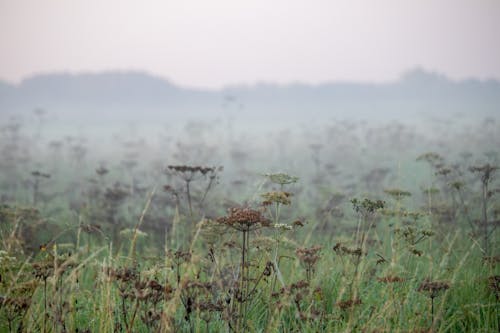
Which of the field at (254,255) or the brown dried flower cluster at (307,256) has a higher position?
the brown dried flower cluster at (307,256)

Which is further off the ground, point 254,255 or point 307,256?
point 307,256

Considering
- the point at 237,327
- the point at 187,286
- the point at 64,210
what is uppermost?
the point at 187,286

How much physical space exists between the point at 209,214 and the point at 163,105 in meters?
69.1

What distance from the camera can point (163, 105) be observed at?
76250 millimetres

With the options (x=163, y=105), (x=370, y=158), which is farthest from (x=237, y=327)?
(x=163, y=105)

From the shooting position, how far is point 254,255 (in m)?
6.76

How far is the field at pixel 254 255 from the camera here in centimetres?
385

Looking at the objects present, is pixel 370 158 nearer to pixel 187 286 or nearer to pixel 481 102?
pixel 187 286

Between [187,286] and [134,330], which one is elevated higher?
[187,286]

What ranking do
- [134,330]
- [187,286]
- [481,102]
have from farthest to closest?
[481,102] < [134,330] < [187,286]

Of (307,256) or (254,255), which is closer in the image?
(307,256)

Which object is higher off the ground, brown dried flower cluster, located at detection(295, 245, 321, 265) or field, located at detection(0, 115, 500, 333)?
brown dried flower cluster, located at detection(295, 245, 321, 265)

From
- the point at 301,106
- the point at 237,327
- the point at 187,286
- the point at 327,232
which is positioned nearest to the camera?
the point at 187,286

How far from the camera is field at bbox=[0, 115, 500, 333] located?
151 inches
